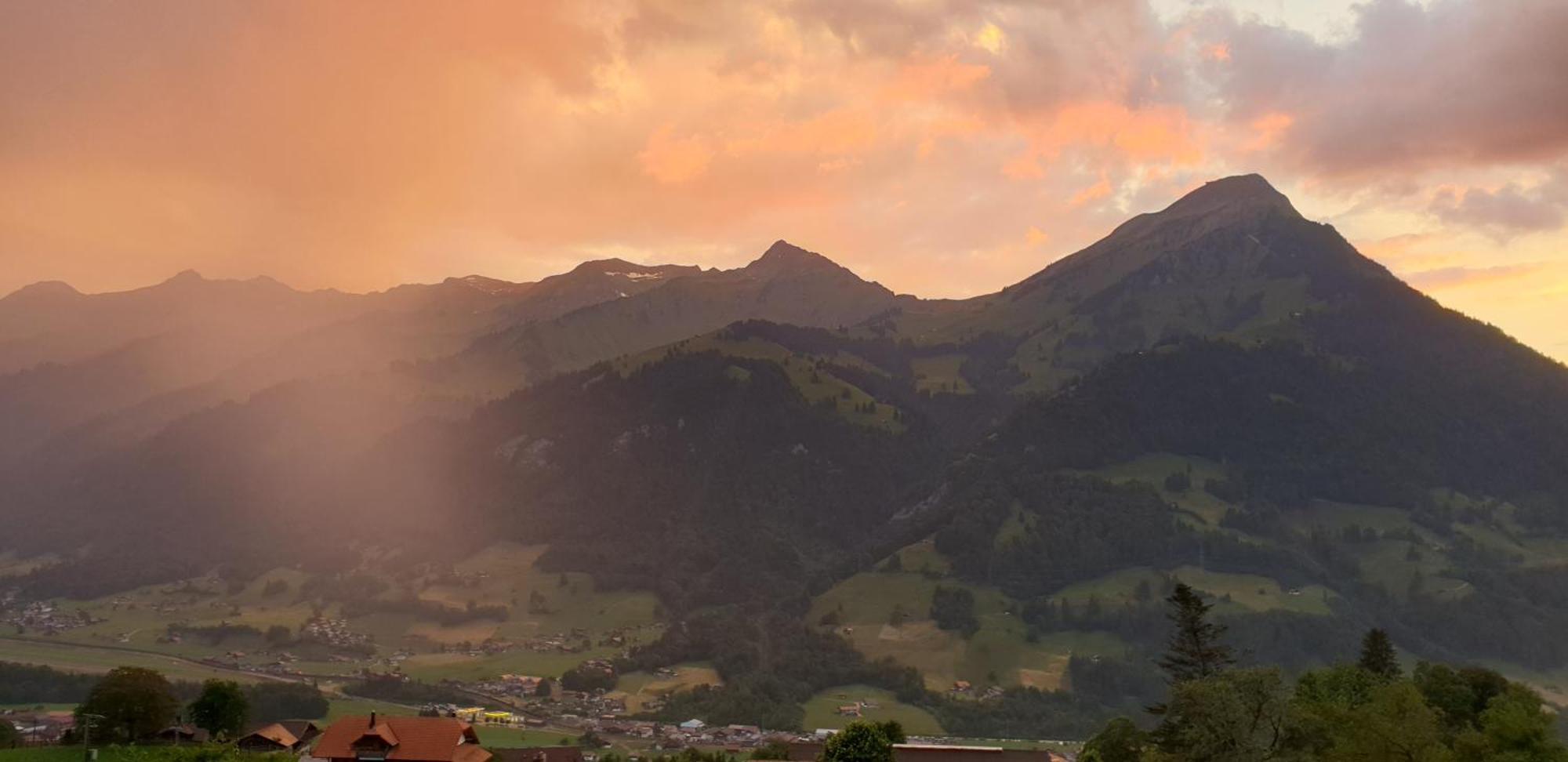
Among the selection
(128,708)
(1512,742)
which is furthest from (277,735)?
(1512,742)

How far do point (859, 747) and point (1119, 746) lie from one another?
3187 centimetres

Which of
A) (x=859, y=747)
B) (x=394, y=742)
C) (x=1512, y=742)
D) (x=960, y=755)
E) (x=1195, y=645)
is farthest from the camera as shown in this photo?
(x=960, y=755)

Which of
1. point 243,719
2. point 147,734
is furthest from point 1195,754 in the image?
point 243,719

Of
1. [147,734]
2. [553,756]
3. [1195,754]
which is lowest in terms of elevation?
[553,756]

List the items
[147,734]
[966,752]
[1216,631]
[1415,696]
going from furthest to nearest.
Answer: [966,752] → [147,734] → [1216,631] → [1415,696]

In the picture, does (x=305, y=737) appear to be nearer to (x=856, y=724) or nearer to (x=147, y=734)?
(x=147, y=734)

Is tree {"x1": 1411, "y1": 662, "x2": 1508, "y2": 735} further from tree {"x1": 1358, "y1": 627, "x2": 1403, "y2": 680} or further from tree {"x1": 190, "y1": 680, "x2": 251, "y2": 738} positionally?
tree {"x1": 190, "y1": 680, "x2": 251, "y2": 738}

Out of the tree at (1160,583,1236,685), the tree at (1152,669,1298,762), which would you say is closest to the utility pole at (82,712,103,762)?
the tree at (1152,669,1298,762)

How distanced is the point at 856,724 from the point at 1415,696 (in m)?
52.1

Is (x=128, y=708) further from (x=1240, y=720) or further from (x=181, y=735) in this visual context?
(x=1240, y=720)

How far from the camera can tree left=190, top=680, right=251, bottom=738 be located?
128m

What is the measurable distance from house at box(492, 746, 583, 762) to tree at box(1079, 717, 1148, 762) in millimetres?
73006

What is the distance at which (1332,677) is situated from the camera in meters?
117

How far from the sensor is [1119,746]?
121625 mm
